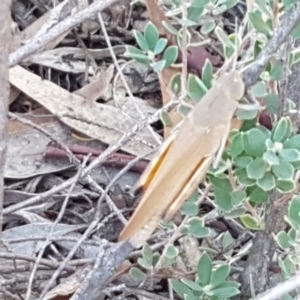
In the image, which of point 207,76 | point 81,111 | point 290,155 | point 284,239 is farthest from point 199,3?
point 81,111

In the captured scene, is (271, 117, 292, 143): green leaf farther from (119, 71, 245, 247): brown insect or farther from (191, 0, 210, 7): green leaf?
(191, 0, 210, 7): green leaf

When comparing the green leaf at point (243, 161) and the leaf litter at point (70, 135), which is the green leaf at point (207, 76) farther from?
the leaf litter at point (70, 135)

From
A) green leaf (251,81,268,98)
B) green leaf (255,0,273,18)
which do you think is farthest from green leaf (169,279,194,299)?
green leaf (255,0,273,18)

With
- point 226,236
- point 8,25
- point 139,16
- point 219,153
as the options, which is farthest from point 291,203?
point 139,16

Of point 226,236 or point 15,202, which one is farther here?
point 15,202

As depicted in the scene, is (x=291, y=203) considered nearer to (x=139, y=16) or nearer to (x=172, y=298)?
(x=172, y=298)

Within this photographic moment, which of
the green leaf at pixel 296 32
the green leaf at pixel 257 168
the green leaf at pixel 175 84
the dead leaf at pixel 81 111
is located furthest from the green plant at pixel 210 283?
the dead leaf at pixel 81 111
